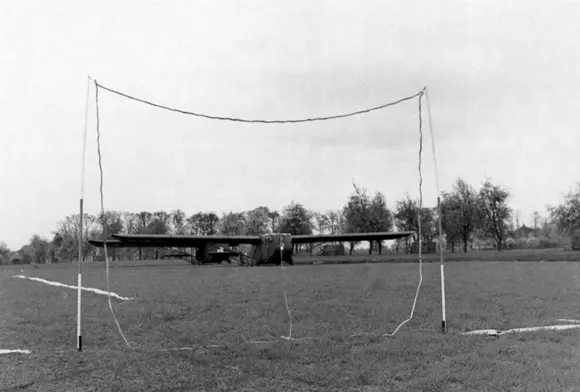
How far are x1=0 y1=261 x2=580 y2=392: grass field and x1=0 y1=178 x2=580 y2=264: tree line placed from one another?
7.65 feet

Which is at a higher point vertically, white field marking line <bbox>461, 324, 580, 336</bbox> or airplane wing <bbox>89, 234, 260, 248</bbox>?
airplane wing <bbox>89, 234, 260, 248</bbox>

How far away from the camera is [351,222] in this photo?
18.0m

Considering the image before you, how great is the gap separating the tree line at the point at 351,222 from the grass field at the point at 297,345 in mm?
2331

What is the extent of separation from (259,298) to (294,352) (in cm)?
739

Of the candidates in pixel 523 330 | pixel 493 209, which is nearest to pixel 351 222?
pixel 523 330

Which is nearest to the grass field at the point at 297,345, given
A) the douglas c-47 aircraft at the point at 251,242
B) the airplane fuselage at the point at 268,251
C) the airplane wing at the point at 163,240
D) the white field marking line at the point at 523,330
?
the white field marking line at the point at 523,330

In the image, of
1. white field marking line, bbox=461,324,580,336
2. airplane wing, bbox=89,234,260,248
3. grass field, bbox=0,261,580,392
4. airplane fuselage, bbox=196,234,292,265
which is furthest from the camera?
airplane wing, bbox=89,234,260,248

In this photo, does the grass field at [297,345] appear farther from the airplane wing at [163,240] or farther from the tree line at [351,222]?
the airplane wing at [163,240]

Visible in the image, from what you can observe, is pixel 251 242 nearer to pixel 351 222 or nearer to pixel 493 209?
pixel 351 222

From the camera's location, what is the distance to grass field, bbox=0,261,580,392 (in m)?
6.92

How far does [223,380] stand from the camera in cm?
704

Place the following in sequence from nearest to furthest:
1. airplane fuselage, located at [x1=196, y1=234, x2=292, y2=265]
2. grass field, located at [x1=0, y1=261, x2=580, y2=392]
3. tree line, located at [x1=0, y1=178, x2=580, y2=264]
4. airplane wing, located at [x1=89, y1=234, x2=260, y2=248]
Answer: grass field, located at [x1=0, y1=261, x2=580, y2=392], tree line, located at [x1=0, y1=178, x2=580, y2=264], airplane fuselage, located at [x1=196, y1=234, x2=292, y2=265], airplane wing, located at [x1=89, y1=234, x2=260, y2=248]

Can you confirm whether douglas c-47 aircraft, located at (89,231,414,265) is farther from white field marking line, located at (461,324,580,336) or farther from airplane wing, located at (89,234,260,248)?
white field marking line, located at (461,324,580,336)

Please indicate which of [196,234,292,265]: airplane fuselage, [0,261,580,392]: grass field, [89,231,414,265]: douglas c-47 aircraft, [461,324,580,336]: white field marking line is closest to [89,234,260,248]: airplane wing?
[89,231,414,265]: douglas c-47 aircraft
